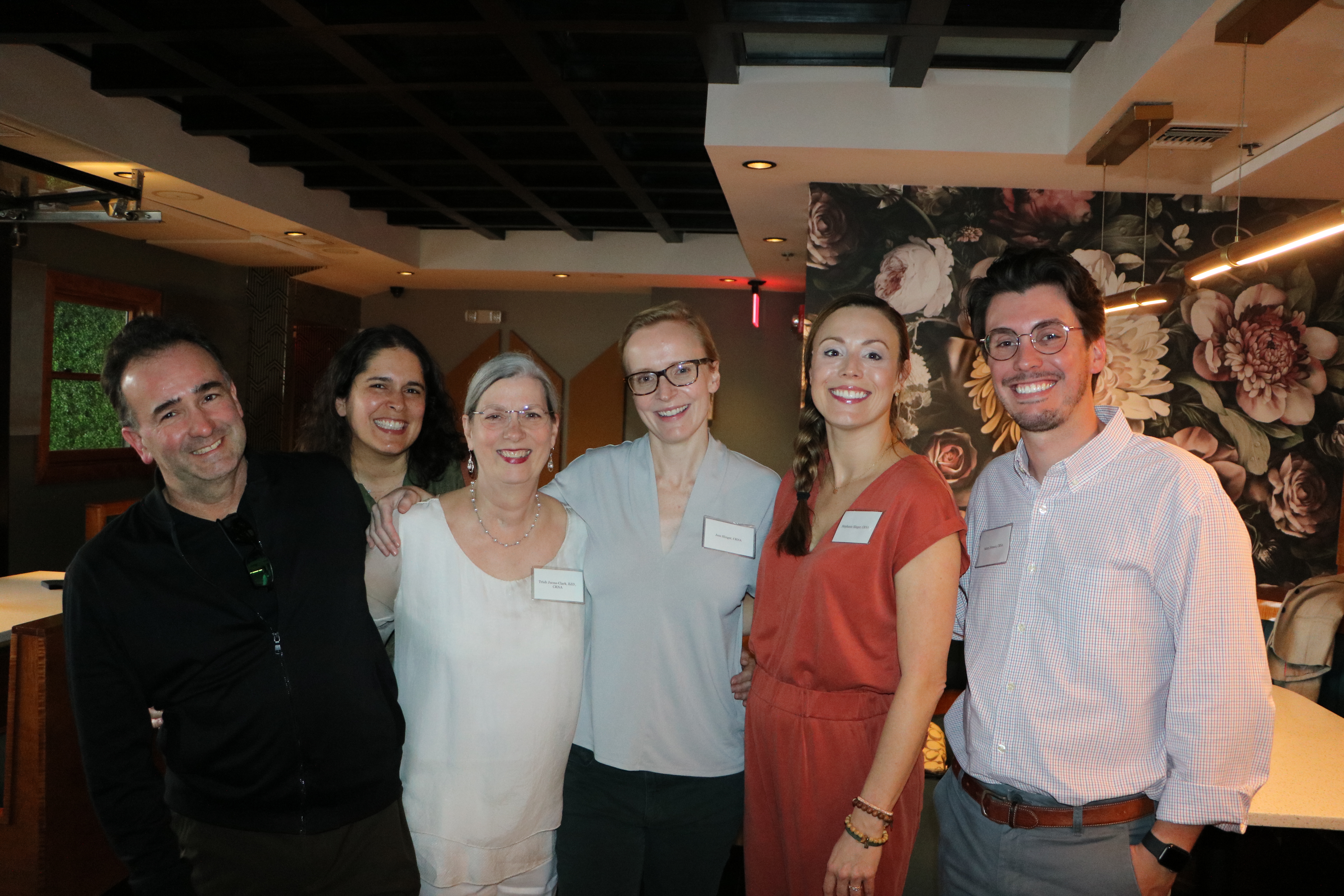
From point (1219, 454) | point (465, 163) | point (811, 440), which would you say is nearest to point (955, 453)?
point (1219, 454)

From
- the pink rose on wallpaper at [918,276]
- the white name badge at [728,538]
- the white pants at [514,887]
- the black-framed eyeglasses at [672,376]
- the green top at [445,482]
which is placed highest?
the pink rose on wallpaper at [918,276]

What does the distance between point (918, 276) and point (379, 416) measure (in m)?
3.71

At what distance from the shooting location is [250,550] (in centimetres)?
167

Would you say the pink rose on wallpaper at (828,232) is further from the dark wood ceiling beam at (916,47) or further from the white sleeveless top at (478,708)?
the white sleeveless top at (478,708)

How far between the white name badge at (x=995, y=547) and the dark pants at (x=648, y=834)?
724 millimetres

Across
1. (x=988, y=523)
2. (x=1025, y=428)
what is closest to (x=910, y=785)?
(x=988, y=523)

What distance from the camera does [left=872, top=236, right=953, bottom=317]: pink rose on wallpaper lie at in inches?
203

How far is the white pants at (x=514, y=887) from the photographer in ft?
5.84

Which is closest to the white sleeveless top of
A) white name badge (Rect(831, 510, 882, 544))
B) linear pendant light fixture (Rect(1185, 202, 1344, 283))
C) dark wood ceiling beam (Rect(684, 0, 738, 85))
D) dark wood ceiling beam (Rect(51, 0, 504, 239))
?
white name badge (Rect(831, 510, 882, 544))

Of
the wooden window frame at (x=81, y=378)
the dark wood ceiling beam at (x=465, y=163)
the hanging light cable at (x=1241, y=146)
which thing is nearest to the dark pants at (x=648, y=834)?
the hanging light cable at (x=1241, y=146)

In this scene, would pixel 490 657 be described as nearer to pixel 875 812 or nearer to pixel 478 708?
pixel 478 708

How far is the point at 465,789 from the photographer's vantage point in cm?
178

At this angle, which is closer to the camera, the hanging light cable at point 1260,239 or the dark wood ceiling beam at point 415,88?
the hanging light cable at point 1260,239

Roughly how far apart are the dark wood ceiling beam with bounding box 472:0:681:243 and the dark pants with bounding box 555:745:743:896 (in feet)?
10.6
